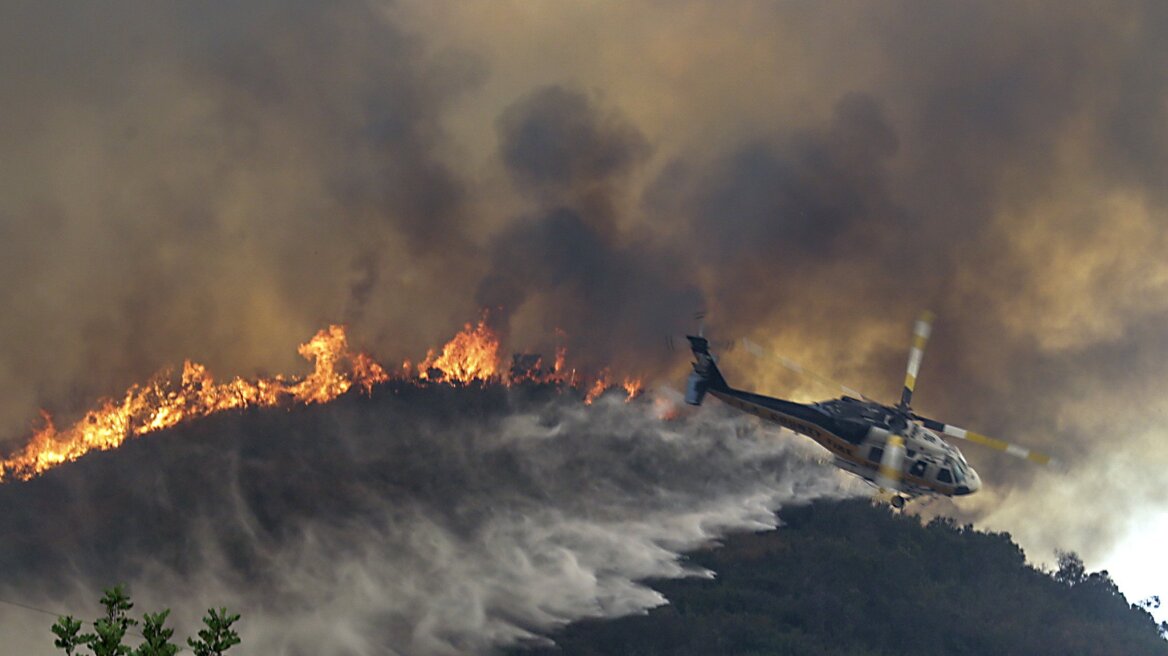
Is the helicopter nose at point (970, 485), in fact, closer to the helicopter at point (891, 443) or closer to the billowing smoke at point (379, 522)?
the helicopter at point (891, 443)

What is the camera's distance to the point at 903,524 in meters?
194

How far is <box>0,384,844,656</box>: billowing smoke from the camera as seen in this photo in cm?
10325

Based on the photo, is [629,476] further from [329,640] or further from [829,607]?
[829,607]

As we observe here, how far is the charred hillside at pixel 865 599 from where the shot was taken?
154m

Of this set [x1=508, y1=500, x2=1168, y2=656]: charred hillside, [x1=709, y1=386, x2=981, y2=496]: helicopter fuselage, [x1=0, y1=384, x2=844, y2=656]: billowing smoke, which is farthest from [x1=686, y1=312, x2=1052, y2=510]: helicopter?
[x1=508, y1=500, x2=1168, y2=656]: charred hillside

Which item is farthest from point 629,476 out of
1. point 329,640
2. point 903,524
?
point 903,524

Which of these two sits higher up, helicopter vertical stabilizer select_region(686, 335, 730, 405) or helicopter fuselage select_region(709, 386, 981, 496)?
helicopter vertical stabilizer select_region(686, 335, 730, 405)

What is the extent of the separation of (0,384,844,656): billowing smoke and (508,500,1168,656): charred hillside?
85.3 ft

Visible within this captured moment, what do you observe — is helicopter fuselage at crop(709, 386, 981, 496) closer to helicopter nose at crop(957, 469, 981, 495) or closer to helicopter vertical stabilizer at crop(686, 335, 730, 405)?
helicopter nose at crop(957, 469, 981, 495)

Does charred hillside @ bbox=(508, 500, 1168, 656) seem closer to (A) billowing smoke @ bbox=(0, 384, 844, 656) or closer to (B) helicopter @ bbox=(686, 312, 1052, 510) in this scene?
(A) billowing smoke @ bbox=(0, 384, 844, 656)

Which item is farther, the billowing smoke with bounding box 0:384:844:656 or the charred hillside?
the charred hillside

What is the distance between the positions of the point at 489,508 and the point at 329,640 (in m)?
22.2

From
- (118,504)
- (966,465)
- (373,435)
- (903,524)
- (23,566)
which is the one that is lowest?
(23,566)

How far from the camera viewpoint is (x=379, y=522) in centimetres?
11156
